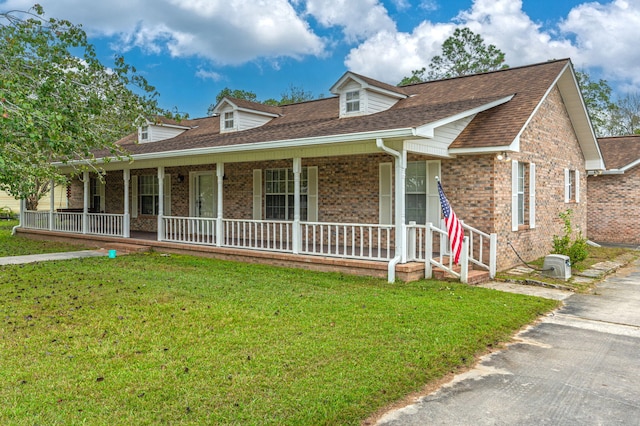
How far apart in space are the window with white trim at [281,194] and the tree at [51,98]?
404cm

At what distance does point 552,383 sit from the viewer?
480cm

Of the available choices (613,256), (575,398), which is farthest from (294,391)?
(613,256)

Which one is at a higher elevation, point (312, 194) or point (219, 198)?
point (312, 194)

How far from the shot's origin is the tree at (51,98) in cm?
646

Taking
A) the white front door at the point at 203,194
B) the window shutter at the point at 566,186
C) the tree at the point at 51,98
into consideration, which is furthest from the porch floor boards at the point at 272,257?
the window shutter at the point at 566,186

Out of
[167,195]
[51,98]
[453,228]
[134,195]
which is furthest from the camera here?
[134,195]

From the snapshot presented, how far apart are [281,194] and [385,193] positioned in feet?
11.8

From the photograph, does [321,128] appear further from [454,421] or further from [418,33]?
[418,33]

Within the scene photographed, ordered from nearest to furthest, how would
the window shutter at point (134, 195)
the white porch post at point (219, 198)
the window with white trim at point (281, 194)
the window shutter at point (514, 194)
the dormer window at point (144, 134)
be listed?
1. the window shutter at point (514, 194)
2. the white porch post at point (219, 198)
3. the window with white trim at point (281, 194)
4. the window shutter at point (134, 195)
5. the dormer window at point (144, 134)

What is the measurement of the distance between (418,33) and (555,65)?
24112mm

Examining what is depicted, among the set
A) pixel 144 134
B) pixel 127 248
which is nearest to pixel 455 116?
pixel 127 248

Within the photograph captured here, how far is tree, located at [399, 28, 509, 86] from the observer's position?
35.1m

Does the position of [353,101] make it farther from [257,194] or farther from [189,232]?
[189,232]

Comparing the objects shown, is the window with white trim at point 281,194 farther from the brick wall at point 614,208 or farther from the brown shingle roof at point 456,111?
the brick wall at point 614,208
